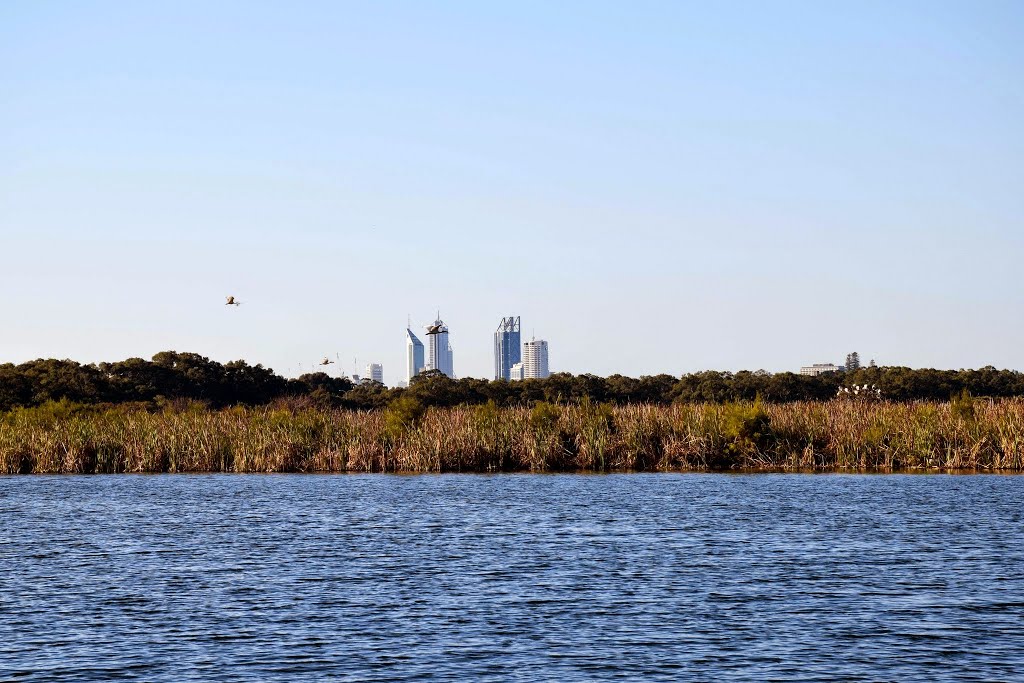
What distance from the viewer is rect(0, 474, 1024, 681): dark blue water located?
646 inches

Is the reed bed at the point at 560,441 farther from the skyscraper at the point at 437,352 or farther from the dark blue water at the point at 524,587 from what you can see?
the skyscraper at the point at 437,352

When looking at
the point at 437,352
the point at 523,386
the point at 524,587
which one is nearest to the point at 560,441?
the point at 524,587

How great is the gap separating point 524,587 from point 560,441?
2438 cm

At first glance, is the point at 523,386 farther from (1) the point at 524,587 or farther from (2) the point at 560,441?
(1) the point at 524,587

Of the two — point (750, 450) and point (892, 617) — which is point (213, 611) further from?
point (750, 450)

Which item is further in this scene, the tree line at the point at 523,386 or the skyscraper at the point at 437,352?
the skyscraper at the point at 437,352

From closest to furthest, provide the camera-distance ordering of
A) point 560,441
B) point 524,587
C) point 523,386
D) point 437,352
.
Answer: point 524,587, point 560,441, point 523,386, point 437,352

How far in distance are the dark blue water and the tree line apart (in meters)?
45.9

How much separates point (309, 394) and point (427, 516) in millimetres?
55448

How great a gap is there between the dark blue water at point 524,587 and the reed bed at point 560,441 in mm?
6922

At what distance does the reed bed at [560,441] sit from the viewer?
144 feet

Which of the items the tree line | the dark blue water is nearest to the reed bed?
the dark blue water

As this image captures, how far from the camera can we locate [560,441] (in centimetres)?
4597

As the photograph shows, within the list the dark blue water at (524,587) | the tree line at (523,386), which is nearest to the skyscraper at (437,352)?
the tree line at (523,386)
